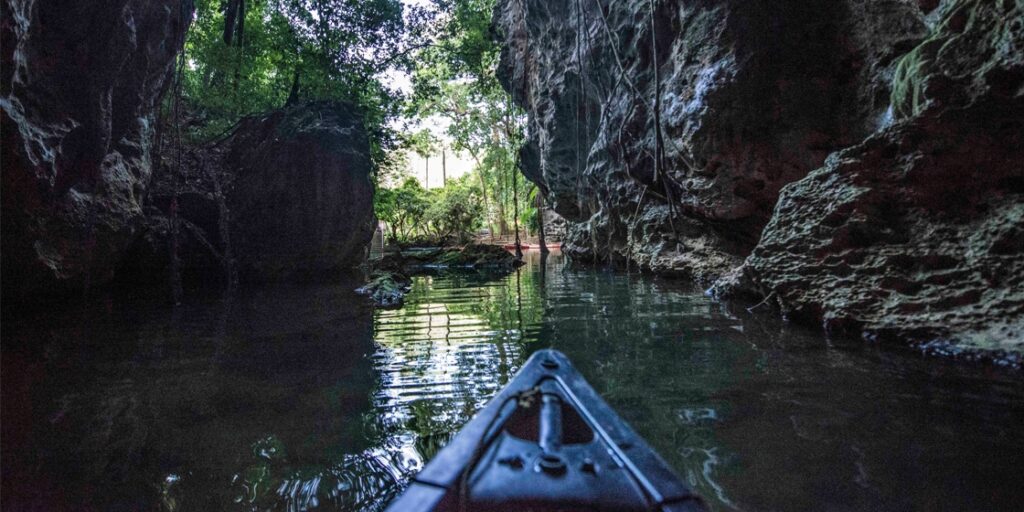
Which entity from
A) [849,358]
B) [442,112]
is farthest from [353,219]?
[442,112]

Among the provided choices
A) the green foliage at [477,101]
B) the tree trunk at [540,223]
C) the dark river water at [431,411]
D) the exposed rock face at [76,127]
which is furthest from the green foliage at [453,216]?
the dark river water at [431,411]

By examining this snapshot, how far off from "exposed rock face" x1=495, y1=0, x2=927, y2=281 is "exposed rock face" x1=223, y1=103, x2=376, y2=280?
588 centimetres

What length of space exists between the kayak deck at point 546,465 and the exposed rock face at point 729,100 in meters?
3.25

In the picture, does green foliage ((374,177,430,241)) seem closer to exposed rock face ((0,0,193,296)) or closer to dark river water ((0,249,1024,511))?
exposed rock face ((0,0,193,296))

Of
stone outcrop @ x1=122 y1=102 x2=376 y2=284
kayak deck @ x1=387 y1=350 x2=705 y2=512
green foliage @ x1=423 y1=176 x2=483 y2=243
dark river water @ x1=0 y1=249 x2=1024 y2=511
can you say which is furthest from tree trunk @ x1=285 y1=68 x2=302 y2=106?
green foliage @ x1=423 y1=176 x2=483 y2=243

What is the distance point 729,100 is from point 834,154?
246cm

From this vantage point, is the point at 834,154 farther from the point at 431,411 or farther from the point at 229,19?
the point at 229,19

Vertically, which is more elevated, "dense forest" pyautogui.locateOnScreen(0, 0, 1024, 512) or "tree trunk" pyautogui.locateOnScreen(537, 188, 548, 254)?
"tree trunk" pyautogui.locateOnScreen(537, 188, 548, 254)

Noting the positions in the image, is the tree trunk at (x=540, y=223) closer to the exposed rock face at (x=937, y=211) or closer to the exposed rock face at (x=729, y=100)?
the exposed rock face at (x=729, y=100)

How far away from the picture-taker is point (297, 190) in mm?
10078

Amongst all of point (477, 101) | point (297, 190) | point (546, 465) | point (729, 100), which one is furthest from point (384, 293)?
point (477, 101)

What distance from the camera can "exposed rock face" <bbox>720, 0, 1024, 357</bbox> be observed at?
312cm

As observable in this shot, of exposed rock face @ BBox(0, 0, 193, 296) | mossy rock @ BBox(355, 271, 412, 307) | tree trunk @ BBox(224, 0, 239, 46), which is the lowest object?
mossy rock @ BBox(355, 271, 412, 307)

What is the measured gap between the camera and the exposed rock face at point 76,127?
167 inches
